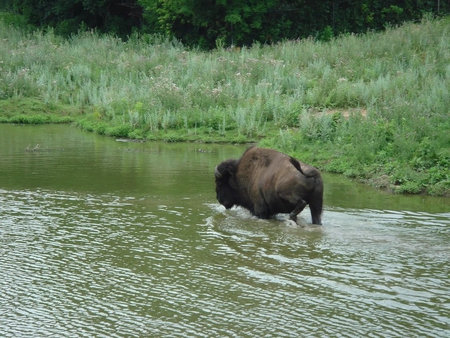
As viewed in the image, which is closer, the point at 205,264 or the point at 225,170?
the point at 205,264

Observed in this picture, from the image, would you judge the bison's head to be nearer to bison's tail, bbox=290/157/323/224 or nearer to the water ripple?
the water ripple

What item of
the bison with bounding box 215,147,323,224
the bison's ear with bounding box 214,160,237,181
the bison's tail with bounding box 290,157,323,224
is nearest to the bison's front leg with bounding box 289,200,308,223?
the bison with bounding box 215,147,323,224

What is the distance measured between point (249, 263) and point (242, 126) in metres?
12.0

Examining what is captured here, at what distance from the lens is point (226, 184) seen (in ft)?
42.4

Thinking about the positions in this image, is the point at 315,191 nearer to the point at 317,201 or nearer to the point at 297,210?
the point at 317,201

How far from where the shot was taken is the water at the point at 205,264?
7.55 m

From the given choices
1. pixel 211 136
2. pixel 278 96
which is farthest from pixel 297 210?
pixel 278 96

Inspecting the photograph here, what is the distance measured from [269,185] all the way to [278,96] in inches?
451

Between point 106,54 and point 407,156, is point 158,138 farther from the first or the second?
point 106,54

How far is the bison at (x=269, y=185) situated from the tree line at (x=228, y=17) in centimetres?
2229

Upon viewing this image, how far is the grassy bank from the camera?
16422 mm

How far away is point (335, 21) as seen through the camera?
135ft

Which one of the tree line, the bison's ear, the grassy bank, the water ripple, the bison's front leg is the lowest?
the water ripple

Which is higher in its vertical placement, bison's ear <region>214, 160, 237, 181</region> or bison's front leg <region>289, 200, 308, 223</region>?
bison's ear <region>214, 160, 237, 181</region>
